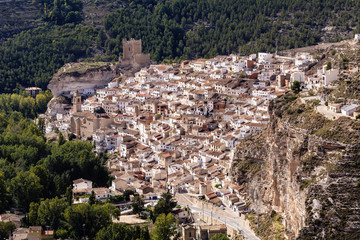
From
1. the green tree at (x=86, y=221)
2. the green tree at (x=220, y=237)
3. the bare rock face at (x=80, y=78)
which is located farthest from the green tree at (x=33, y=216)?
the bare rock face at (x=80, y=78)

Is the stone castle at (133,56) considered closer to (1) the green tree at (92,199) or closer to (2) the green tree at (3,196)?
(2) the green tree at (3,196)

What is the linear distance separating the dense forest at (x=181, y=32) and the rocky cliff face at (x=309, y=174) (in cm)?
3372

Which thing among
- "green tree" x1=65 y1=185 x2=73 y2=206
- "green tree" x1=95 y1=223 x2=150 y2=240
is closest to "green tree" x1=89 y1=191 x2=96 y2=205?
"green tree" x1=65 y1=185 x2=73 y2=206

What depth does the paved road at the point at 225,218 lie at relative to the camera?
35.2 metres

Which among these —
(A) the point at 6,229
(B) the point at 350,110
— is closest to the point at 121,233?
(A) the point at 6,229

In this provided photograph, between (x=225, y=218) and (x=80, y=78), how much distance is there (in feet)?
101

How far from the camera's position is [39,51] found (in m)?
77.2

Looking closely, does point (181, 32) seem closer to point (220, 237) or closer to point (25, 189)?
point (25, 189)

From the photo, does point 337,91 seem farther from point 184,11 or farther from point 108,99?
point 184,11

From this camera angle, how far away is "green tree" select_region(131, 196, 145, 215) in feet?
130

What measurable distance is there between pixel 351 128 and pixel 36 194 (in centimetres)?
2067

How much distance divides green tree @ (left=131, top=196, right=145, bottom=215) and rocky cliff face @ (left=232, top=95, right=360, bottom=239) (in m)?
6.40

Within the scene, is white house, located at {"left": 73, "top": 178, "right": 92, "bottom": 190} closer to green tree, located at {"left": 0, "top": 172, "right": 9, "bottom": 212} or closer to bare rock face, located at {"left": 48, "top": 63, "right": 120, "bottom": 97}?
green tree, located at {"left": 0, "top": 172, "right": 9, "bottom": 212}

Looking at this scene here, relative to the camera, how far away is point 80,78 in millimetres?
64562
